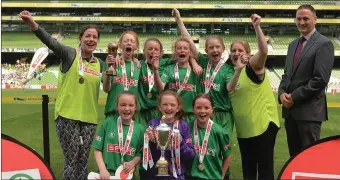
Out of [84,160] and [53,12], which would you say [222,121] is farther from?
[53,12]

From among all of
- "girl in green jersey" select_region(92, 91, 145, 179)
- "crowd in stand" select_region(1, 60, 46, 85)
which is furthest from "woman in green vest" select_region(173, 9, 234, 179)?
"crowd in stand" select_region(1, 60, 46, 85)

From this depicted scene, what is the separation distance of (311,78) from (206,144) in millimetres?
1257

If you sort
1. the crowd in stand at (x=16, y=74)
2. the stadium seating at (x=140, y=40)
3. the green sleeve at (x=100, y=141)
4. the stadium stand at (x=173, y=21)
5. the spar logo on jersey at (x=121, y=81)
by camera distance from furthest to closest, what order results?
the stadium stand at (x=173, y=21) < the stadium seating at (x=140, y=40) < the crowd in stand at (x=16, y=74) < the spar logo on jersey at (x=121, y=81) < the green sleeve at (x=100, y=141)

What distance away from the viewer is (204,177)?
11.1 ft

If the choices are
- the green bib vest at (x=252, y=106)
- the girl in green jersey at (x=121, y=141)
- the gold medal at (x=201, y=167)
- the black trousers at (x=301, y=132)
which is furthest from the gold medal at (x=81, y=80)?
the black trousers at (x=301, y=132)

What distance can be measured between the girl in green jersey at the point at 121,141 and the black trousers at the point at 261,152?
1196 millimetres

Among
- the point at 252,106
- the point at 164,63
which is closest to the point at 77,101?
the point at 164,63

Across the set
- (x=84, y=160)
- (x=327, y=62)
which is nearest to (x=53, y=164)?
(x=84, y=160)

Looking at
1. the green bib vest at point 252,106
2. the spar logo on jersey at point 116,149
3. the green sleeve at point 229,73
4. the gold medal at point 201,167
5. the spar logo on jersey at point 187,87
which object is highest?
the green sleeve at point 229,73

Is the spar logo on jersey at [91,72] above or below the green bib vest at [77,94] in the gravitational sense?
above

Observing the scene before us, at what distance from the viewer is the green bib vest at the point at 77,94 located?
12.6ft

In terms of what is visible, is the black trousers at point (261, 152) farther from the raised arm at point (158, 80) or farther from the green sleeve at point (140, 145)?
the green sleeve at point (140, 145)

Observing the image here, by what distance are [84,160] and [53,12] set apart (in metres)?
36.8

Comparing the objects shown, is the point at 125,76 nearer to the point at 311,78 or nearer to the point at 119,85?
the point at 119,85
